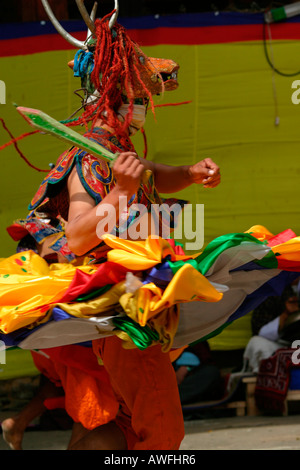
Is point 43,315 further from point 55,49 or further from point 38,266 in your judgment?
point 55,49

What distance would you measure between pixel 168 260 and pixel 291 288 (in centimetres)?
314

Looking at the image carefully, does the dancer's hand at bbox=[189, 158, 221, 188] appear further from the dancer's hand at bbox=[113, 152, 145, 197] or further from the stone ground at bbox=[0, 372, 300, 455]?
the stone ground at bbox=[0, 372, 300, 455]

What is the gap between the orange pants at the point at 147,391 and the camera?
96.1 inches

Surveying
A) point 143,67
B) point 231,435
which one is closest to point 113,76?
point 143,67

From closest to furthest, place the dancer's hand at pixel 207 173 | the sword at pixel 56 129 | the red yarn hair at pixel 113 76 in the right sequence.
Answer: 1. the sword at pixel 56 129
2. the red yarn hair at pixel 113 76
3. the dancer's hand at pixel 207 173

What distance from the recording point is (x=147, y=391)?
8.07 feet

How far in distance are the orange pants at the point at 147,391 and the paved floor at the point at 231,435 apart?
154 cm

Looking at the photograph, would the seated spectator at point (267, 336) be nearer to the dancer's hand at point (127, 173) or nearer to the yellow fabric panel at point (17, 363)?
the yellow fabric panel at point (17, 363)

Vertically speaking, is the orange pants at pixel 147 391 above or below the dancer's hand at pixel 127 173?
below

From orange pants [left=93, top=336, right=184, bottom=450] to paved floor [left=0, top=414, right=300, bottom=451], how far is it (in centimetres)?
154

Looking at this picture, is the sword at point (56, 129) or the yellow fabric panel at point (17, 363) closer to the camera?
the sword at point (56, 129)

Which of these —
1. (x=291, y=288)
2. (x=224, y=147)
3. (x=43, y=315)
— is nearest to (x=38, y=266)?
(x=43, y=315)

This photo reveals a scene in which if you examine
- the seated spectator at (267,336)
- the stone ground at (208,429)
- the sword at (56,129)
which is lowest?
the stone ground at (208,429)

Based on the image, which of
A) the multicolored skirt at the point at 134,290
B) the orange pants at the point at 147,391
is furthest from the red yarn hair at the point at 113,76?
the orange pants at the point at 147,391
